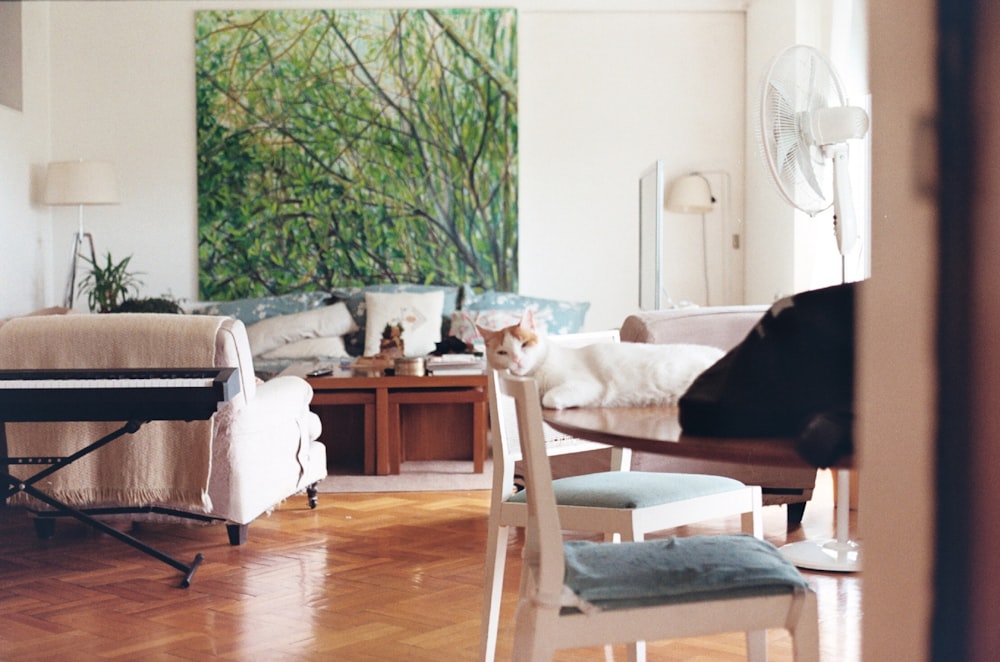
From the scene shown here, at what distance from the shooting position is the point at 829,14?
544 cm

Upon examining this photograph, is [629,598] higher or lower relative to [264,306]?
lower

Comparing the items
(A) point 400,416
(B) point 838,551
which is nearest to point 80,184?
(A) point 400,416

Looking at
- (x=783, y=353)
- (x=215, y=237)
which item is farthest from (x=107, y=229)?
(x=783, y=353)

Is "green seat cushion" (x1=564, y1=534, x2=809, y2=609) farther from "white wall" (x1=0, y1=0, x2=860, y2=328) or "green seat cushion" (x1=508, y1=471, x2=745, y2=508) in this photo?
"white wall" (x1=0, y1=0, x2=860, y2=328)

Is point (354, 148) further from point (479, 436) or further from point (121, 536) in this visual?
point (121, 536)

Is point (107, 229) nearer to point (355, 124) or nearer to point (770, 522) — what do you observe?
point (355, 124)

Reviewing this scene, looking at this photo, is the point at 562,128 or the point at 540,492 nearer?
the point at 540,492

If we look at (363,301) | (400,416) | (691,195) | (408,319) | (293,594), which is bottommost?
(293,594)

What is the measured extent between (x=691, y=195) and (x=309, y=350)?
2.56 metres

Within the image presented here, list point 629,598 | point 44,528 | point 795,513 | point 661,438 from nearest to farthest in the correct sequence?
point 661,438
point 629,598
point 44,528
point 795,513

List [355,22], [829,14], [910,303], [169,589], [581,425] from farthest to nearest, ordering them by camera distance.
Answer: [355,22], [829,14], [169,589], [581,425], [910,303]

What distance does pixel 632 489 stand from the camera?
6.75 feet

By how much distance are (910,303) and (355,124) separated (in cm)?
661

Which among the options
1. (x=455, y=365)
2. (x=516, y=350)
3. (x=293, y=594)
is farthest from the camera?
(x=455, y=365)
